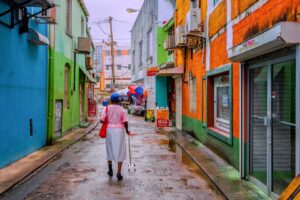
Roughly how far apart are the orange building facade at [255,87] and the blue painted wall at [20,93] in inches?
198

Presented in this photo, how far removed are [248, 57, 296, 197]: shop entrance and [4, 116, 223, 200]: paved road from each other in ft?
3.20

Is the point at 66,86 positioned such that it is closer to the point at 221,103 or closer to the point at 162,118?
the point at 162,118

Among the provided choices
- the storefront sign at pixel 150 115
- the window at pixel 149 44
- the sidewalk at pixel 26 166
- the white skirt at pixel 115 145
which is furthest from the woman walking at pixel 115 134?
the window at pixel 149 44

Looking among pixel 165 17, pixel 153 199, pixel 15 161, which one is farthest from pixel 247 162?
pixel 165 17

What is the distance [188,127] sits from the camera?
53.0 feet

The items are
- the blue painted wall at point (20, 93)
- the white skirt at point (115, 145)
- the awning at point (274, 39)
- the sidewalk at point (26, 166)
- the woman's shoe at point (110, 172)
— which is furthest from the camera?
the blue painted wall at point (20, 93)

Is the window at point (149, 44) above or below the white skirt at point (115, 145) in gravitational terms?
above

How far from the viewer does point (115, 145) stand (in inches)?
326

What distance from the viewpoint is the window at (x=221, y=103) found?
34.5 ft

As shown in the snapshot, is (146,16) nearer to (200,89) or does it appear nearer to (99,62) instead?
(99,62)

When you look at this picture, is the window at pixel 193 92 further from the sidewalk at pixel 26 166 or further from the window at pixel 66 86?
the window at pixel 66 86

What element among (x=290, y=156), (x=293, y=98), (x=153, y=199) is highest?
(x=293, y=98)

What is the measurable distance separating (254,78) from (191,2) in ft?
28.1

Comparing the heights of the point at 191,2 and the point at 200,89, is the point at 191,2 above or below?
above
